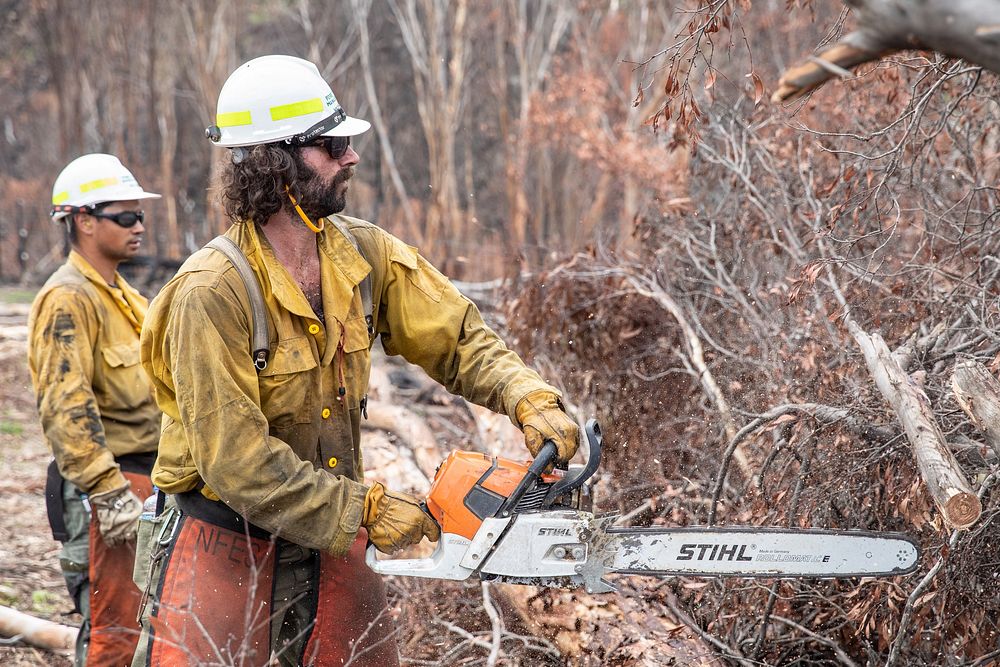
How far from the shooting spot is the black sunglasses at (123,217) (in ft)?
13.0

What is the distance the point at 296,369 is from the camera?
2611mm

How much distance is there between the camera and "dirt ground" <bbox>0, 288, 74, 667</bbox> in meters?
4.66

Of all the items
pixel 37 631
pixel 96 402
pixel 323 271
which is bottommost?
pixel 37 631

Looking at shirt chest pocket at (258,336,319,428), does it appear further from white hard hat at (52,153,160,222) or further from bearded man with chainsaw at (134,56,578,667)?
white hard hat at (52,153,160,222)

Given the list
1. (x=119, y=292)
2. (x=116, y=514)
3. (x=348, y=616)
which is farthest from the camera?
(x=119, y=292)

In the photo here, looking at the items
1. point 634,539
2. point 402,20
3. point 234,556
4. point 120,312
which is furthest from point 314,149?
point 402,20

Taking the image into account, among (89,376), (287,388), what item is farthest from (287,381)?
(89,376)

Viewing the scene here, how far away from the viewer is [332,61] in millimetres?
14641

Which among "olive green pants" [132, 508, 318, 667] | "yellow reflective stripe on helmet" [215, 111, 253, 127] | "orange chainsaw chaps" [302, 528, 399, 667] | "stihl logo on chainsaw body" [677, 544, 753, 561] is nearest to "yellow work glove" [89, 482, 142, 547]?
"olive green pants" [132, 508, 318, 667]

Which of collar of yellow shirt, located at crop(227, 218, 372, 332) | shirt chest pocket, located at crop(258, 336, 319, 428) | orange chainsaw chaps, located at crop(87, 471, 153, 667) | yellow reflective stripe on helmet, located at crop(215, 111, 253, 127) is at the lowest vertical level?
orange chainsaw chaps, located at crop(87, 471, 153, 667)

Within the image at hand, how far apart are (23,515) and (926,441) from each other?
569 cm

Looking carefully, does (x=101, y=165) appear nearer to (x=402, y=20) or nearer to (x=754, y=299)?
(x=754, y=299)

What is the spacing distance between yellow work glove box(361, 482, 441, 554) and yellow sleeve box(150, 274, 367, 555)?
1.7 inches

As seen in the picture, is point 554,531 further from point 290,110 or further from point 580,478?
point 290,110
